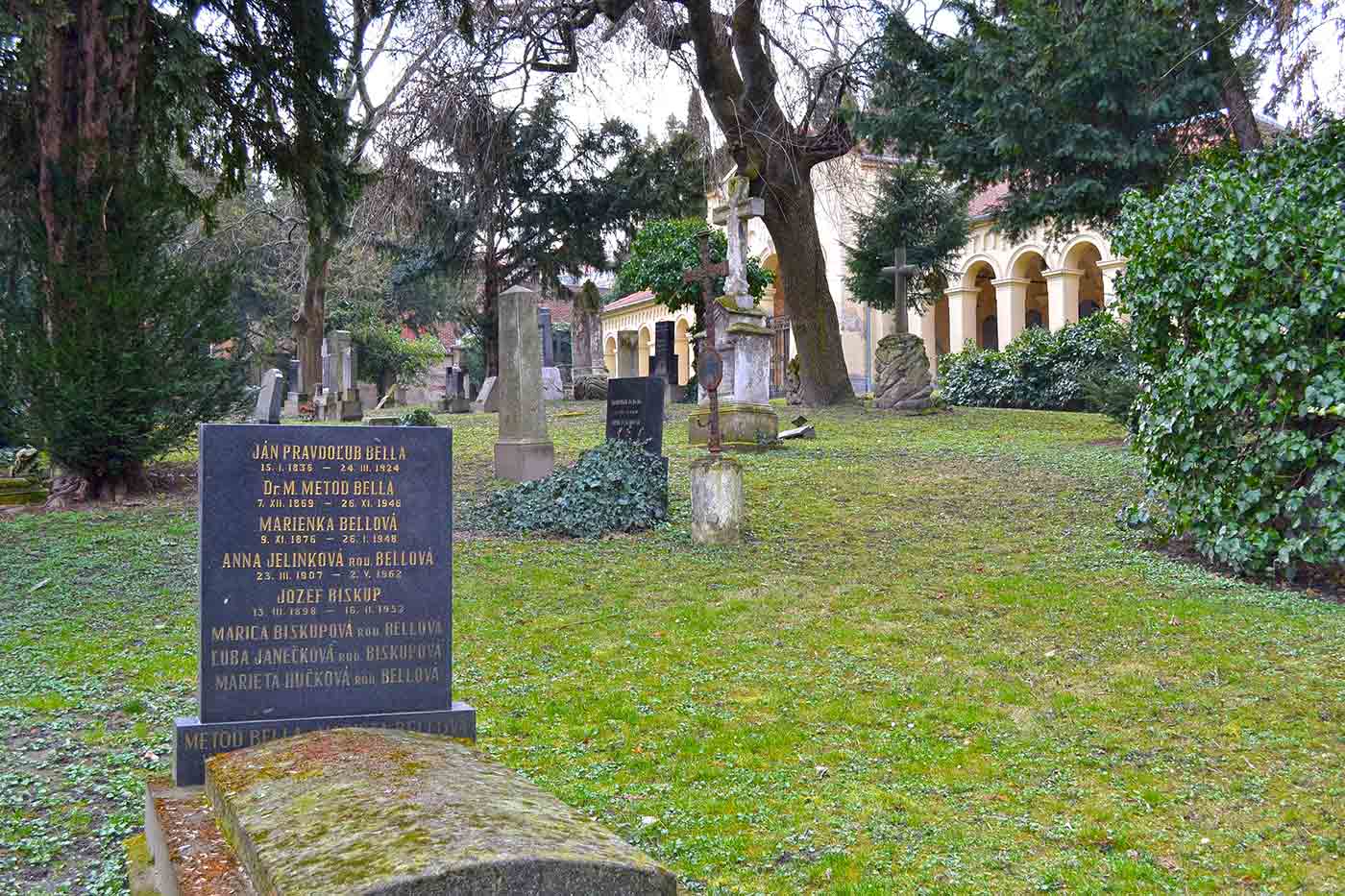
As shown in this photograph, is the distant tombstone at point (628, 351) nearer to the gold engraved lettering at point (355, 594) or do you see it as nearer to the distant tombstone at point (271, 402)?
the distant tombstone at point (271, 402)

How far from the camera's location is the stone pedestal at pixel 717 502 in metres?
9.70

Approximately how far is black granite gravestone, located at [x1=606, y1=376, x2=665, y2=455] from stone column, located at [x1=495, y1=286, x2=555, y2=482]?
1343mm

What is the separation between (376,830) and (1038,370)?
77.6 ft

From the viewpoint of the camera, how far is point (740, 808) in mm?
4379

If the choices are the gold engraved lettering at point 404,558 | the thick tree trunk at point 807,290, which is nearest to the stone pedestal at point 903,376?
the thick tree trunk at point 807,290

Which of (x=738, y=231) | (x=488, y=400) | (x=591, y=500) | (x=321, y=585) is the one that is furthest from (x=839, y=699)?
(x=488, y=400)

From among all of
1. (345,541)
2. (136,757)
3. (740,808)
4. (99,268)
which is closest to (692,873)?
(740,808)

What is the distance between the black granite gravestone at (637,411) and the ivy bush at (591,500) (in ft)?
1.70

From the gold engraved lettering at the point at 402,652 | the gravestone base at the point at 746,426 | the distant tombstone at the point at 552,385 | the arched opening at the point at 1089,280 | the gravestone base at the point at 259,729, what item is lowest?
the gravestone base at the point at 259,729

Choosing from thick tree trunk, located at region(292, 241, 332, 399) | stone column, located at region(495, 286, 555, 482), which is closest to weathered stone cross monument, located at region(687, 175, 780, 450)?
stone column, located at region(495, 286, 555, 482)

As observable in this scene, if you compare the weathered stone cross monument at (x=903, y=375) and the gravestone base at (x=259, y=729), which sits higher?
the weathered stone cross monument at (x=903, y=375)

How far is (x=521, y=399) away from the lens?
13188 mm

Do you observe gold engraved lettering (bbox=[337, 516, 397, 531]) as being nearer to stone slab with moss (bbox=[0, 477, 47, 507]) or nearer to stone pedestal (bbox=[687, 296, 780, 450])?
stone slab with moss (bbox=[0, 477, 47, 507])

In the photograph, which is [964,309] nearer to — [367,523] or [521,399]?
[521,399]
